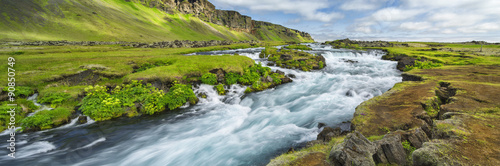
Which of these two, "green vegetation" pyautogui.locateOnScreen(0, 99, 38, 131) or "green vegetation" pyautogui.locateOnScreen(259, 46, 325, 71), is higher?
"green vegetation" pyautogui.locateOnScreen(259, 46, 325, 71)

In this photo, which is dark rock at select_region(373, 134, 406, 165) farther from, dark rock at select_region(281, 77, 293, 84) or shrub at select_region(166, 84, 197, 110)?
dark rock at select_region(281, 77, 293, 84)

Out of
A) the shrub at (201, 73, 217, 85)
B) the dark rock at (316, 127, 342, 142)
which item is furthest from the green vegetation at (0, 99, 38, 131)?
the dark rock at (316, 127, 342, 142)

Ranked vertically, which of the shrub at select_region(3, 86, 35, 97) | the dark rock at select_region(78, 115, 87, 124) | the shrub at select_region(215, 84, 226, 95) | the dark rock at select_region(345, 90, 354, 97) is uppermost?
the shrub at select_region(3, 86, 35, 97)

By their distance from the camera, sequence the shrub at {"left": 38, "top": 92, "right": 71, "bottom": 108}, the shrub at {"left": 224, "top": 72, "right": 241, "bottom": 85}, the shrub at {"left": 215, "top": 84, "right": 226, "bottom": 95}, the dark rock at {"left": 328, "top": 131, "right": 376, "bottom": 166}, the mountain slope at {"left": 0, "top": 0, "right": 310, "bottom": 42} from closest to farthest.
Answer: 1. the dark rock at {"left": 328, "top": 131, "right": 376, "bottom": 166}
2. the shrub at {"left": 38, "top": 92, "right": 71, "bottom": 108}
3. the shrub at {"left": 215, "top": 84, "right": 226, "bottom": 95}
4. the shrub at {"left": 224, "top": 72, "right": 241, "bottom": 85}
5. the mountain slope at {"left": 0, "top": 0, "right": 310, "bottom": 42}

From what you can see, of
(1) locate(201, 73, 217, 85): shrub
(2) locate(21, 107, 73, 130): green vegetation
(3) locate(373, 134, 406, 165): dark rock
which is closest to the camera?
(3) locate(373, 134, 406, 165): dark rock

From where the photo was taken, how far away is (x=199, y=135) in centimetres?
Result: 1355

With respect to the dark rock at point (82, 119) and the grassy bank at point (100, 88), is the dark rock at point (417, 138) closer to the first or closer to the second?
the grassy bank at point (100, 88)

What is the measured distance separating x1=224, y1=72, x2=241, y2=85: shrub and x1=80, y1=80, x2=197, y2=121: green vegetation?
17.1 feet

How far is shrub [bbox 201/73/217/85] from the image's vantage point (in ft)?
70.4

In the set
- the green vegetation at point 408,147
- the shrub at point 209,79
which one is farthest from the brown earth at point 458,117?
the shrub at point 209,79

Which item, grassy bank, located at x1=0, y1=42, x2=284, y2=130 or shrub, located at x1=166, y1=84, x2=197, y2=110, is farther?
shrub, located at x1=166, y1=84, x2=197, y2=110

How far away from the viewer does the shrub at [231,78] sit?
22.7m

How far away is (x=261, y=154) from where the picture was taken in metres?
10.4

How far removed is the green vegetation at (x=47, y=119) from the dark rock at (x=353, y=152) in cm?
1810
